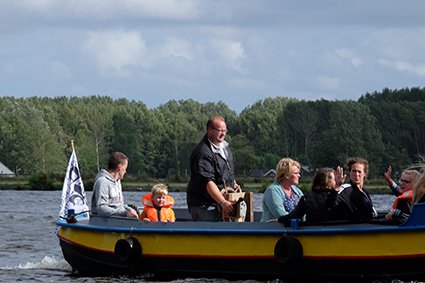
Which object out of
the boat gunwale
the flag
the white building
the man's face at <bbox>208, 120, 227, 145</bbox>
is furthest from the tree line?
the man's face at <bbox>208, 120, 227, 145</bbox>

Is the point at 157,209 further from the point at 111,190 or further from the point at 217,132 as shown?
the point at 217,132

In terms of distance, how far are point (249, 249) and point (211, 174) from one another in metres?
1.16

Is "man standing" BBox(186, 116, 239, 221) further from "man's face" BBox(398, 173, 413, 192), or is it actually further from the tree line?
the tree line

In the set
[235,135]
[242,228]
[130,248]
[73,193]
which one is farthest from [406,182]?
[235,135]

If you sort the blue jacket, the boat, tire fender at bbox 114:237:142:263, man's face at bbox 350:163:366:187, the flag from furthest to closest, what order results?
1. the flag
2. tire fender at bbox 114:237:142:263
3. the blue jacket
4. man's face at bbox 350:163:366:187
5. the boat

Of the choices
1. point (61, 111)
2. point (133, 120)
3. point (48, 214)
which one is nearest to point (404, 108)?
point (133, 120)

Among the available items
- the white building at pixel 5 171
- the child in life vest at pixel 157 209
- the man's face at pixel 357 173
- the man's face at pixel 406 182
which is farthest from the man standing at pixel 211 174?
the white building at pixel 5 171

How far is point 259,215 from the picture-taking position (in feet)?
60.4

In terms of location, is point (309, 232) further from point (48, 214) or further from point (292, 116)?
point (292, 116)

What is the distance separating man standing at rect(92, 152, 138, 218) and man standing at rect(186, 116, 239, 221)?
1.07m

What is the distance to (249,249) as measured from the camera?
15.9 meters

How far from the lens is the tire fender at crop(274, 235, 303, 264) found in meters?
15.4

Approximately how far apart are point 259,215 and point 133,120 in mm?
118885

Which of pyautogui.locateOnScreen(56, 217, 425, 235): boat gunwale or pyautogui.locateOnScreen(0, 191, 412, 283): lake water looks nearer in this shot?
pyautogui.locateOnScreen(56, 217, 425, 235): boat gunwale
